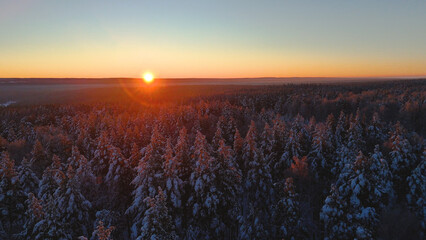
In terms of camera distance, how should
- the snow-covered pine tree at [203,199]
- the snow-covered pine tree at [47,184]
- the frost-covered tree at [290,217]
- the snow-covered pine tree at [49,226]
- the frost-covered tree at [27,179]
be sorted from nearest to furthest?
the snow-covered pine tree at [49,226] → the frost-covered tree at [290,217] → the snow-covered pine tree at [203,199] → the snow-covered pine tree at [47,184] → the frost-covered tree at [27,179]

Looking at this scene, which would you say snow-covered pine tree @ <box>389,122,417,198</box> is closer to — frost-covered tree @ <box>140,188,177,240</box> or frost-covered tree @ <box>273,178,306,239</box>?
frost-covered tree @ <box>273,178,306,239</box>

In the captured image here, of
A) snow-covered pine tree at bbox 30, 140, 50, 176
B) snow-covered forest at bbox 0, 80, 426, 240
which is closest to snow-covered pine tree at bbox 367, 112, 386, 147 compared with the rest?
snow-covered forest at bbox 0, 80, 426, 240

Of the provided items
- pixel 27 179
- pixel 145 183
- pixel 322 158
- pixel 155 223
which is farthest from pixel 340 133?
pixel 27 179

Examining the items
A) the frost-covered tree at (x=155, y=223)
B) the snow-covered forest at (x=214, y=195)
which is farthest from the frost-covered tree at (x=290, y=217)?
the frost-covered tree at (x=155, y=223)

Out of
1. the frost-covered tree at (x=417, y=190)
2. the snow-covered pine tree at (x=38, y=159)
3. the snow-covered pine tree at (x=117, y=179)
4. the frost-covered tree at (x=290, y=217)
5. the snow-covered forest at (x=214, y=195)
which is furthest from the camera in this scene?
the snow-covered pine tree at (x=38, y=159)

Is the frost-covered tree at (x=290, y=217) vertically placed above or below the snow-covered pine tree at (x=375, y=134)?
below

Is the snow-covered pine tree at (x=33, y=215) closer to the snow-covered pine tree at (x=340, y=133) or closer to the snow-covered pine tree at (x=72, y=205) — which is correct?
the snow-covered pine tree at (x=72, y=205)

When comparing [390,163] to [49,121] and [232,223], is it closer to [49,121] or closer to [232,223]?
[232,223]
